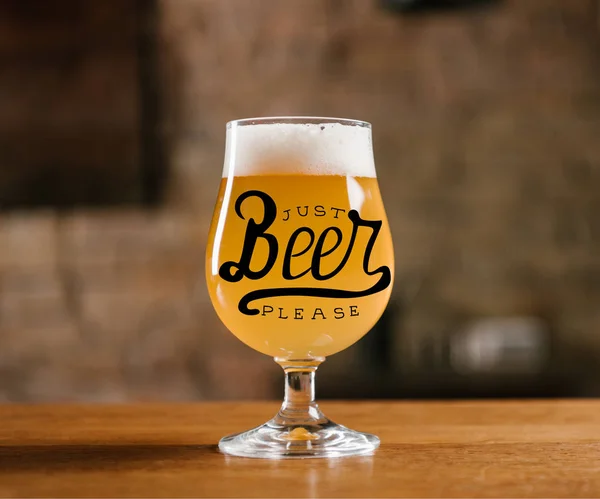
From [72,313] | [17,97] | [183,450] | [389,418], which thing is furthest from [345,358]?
[183,450]

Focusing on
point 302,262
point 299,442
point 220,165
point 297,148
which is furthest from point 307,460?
point 220,165

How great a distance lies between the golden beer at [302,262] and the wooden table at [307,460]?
11 cm

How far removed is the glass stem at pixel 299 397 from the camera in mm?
812

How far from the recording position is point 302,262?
2.60ft

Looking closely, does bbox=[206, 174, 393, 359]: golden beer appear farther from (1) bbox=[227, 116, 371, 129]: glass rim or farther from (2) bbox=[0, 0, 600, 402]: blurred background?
(2) bbox=[0, 0, 600, 402]: blurred background

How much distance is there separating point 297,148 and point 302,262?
0.37ft

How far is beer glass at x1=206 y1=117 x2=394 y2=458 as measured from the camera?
79 centimetres

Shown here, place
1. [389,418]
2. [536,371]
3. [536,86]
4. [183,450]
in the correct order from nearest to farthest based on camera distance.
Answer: [183,450]
[389,418]
[536,371]
[536,86]

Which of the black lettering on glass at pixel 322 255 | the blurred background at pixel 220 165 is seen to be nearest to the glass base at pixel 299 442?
the black lettering on glass at pixel 322 255

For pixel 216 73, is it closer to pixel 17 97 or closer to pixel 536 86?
pixel 17 97

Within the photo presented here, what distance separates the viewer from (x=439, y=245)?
9.70 feet

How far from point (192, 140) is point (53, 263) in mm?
601

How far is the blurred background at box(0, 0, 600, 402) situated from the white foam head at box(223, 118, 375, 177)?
6.78 feet

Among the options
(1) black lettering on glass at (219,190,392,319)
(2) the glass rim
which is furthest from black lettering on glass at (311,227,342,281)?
(2) the glass rim
